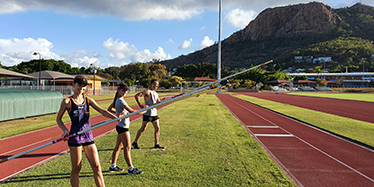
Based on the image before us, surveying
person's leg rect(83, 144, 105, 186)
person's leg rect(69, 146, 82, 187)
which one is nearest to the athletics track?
person's leg rect(69, 146, 82, 187)

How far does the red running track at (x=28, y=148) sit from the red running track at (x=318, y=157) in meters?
6.20

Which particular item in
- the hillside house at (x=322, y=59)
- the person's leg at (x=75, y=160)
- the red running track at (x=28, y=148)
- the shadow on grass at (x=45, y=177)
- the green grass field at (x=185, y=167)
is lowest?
the red running track at (x=28, y=148)

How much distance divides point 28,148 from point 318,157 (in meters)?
8.96

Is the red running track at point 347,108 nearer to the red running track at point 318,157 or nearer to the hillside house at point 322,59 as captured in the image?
the red running track at point 318,157

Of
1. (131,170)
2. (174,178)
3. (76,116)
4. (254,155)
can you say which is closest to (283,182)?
(254,155)

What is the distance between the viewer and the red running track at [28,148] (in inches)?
201

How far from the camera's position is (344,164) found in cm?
566

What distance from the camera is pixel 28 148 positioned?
6902mm

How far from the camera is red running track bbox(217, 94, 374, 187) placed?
4719mm

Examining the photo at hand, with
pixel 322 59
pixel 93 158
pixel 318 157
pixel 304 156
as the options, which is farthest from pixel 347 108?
pixel 322 59

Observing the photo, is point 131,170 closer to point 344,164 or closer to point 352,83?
point 344,164

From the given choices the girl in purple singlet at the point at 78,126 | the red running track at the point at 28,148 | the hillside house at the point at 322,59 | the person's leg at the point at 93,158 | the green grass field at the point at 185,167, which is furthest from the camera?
the hillside house at the point at 322,59

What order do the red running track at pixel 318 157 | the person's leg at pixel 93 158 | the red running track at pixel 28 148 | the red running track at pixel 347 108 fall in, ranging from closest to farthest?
the person's leg at pixel 93 158
the red running track at pixel 318 157
the red running track at pixel 28 148
the red running track at pixel 347 108

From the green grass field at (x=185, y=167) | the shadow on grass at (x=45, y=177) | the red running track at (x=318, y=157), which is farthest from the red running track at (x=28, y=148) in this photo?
the red running track at (x=318, y=157)
